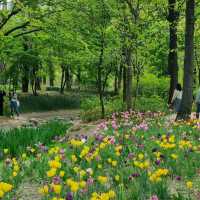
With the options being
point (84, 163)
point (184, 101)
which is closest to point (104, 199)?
point (84, 163)

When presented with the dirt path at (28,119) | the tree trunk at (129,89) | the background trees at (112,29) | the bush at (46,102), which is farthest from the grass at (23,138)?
the bush at (46,102)

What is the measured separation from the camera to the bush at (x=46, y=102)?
121 ft

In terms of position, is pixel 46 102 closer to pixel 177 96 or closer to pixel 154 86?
pixel 154 86

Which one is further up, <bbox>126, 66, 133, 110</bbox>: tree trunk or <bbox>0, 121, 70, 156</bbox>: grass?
<bbox>126, 66, 133, 110</bbox>: tree trunk

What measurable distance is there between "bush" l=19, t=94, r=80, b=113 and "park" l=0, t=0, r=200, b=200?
0.12 meters

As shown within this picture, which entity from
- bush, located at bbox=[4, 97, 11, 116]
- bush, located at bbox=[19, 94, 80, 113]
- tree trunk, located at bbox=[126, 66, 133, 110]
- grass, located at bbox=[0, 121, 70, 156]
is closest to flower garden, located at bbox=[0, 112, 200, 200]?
grass, located at bbox=[0, 121, 70, 156]

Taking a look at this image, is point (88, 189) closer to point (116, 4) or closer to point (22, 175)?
point (22, 175)

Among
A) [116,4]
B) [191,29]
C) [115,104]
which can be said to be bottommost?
[115,104]

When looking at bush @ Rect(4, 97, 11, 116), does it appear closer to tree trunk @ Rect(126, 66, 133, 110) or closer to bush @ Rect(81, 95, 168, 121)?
bush @ Rect(81, 95, 168, 121)

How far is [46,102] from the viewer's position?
129ft

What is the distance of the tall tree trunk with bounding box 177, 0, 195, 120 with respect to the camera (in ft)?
43.1

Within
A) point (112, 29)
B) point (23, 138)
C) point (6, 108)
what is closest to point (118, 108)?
point (112, 29)

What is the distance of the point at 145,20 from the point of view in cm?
2006

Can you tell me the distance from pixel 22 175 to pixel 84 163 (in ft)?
3.02
